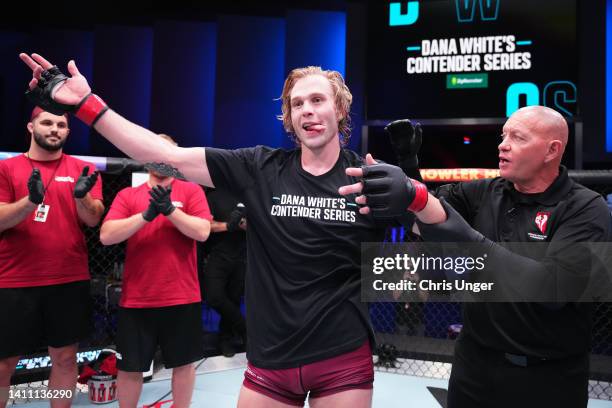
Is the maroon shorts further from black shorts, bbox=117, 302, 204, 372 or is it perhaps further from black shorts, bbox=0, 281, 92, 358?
black shorts, bbox=0, 281, 92, 358

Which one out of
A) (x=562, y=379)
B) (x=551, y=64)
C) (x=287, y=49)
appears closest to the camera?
(x=562, y=379)

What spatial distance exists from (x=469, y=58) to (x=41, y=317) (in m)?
4.68

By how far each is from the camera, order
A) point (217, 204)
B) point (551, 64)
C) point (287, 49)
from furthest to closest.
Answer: point (287, 49)
point (551, 64)
point (217, 204)

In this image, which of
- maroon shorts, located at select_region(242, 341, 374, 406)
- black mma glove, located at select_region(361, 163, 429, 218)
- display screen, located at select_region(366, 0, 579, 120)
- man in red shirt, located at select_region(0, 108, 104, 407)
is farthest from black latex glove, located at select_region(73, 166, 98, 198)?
display screen, located at select_region(366, 0, 579, 120)

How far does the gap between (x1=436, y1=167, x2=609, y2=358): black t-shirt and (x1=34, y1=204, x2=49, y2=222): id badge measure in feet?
7.18

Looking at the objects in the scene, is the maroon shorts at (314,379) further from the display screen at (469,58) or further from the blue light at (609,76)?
the blue light at (609,76)

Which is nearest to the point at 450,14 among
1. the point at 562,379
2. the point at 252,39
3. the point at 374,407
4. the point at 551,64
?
the point at 551,64

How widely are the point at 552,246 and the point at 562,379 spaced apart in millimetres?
479

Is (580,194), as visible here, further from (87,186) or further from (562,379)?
(87,186)

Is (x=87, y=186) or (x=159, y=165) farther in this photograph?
(x=87, y=186)

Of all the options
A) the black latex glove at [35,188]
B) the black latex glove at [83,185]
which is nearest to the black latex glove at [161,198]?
the black latex glove at [83,185]

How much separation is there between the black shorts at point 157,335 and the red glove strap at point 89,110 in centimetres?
157

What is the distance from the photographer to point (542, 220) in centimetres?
171

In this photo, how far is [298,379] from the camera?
147cm
